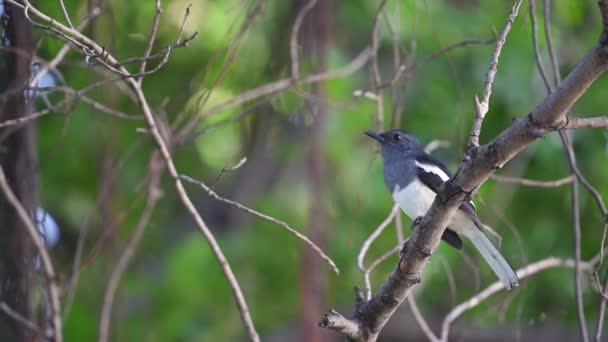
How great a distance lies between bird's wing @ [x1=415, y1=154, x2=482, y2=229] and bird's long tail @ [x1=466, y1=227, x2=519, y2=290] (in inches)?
2.7

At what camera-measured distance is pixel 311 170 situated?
5.24m

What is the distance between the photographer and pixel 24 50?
131 inches

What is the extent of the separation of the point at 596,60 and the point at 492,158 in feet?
1.23

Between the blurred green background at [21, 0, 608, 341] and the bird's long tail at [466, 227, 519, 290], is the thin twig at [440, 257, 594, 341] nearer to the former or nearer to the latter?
the bird's long tail at [466, 227, 519, 290]

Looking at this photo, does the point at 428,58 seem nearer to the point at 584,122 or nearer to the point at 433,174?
the point at 433,174

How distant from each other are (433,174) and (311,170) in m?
1.27

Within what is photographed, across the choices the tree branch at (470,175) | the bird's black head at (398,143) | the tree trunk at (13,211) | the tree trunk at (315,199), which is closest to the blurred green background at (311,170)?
the tree trunk at (315,199)

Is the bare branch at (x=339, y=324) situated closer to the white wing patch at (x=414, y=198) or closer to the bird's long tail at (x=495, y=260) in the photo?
the bird's long tail at (x=495, y=260)

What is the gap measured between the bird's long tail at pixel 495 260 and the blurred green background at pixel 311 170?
118cm

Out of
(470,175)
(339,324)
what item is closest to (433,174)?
(339,324)

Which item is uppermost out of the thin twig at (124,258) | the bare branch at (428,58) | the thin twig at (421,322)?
the bare branch at (428,58)

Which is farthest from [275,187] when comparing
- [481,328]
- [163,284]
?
[481,328]

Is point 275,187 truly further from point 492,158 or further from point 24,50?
point 492,158

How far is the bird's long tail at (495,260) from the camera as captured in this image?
11.2ft
